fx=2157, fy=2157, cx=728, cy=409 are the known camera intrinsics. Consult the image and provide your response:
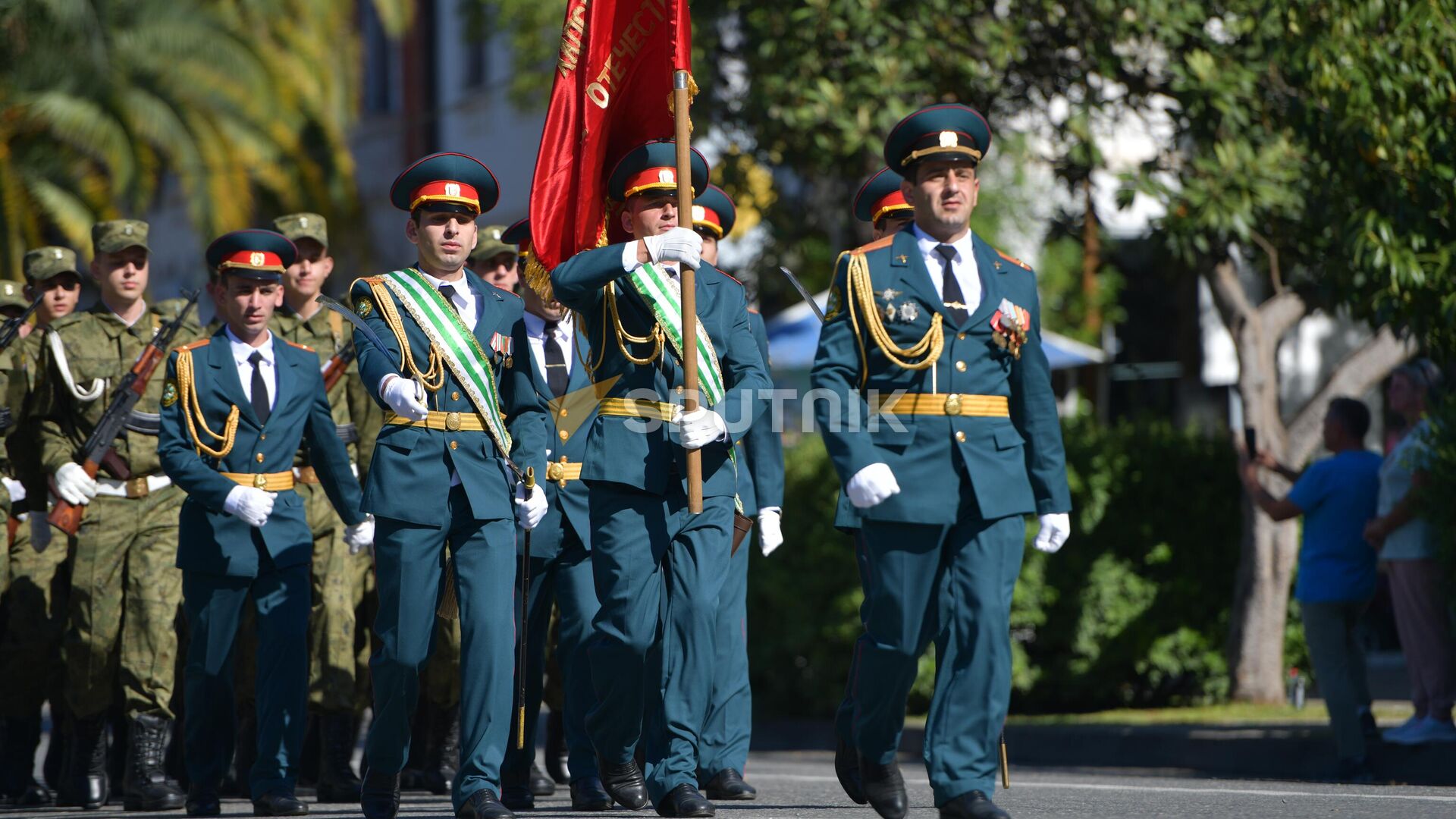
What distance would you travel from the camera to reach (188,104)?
2620 cm

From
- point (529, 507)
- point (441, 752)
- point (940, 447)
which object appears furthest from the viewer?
point (441, 752)

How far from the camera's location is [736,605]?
8.30m

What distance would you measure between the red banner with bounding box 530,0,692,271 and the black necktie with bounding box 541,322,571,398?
86 cm

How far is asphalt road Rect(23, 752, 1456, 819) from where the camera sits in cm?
732

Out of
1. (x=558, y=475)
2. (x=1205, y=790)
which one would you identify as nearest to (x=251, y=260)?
(x=558, y=475)

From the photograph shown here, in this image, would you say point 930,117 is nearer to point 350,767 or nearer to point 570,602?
point 570,602

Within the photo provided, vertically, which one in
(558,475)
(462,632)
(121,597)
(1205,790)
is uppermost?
(558,475)

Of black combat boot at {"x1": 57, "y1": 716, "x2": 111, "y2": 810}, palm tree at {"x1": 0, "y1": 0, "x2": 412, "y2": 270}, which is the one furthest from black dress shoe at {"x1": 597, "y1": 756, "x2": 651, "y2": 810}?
palm tree at {"x1": 0, "y1": 0, "x2": 412, "y2": 270}

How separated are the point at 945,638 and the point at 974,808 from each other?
0.55 meters

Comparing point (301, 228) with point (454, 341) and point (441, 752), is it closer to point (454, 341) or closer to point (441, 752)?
point (441, 752)

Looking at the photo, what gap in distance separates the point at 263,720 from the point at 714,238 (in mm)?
2539

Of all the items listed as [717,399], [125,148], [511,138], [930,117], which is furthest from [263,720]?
[511,138]

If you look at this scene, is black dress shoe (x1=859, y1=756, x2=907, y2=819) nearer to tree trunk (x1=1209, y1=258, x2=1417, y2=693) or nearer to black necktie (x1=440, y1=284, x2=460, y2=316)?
black necktie (x1=440, y1=284, x2=460, y2=316)

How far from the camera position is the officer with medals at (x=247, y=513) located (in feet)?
26.2
